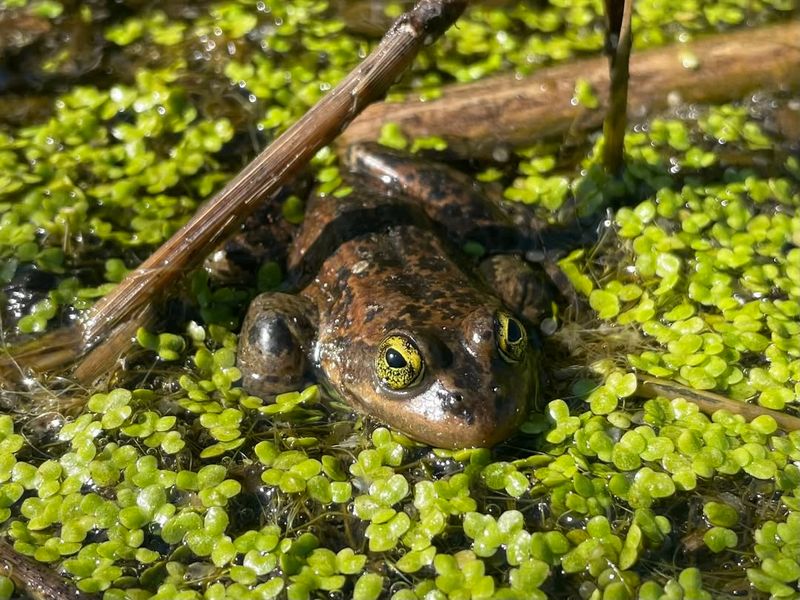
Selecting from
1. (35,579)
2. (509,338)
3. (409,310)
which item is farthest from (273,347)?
(35,579)

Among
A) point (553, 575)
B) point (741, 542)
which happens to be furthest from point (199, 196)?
point (741, 542)

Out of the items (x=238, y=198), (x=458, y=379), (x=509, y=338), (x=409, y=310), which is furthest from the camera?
(x=409, y=310)

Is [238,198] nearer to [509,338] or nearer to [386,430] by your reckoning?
[386,430]

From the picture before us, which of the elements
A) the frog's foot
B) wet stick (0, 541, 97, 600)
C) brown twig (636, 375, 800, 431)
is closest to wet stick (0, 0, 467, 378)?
the frog's foot

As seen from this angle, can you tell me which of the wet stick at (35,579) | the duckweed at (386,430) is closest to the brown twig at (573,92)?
the duckweed at (386,430)

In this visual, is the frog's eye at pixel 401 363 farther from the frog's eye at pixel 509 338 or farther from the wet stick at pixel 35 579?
the wet stick at pixel 35 579

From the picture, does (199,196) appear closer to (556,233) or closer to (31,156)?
(31,156)
